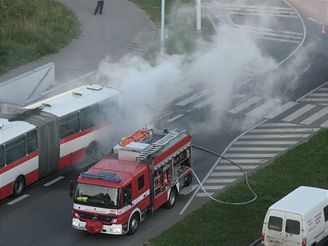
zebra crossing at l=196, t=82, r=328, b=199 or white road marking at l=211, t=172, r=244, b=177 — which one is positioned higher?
zebra crossing at l=196, t=82, r=328, b=199

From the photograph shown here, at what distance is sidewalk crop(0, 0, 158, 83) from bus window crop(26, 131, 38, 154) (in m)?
14.4

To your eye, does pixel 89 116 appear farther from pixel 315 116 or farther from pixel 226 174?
pixel 315 116

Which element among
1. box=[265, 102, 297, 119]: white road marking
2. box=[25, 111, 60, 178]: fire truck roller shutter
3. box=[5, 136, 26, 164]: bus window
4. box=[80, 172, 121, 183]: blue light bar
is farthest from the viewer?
box=[265, 102, 297, 119]: white road marking

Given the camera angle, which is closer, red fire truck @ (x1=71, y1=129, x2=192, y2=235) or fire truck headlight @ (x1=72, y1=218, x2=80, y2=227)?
red fire truck @ (x1=71, y1=129, x2=192, y2=235)

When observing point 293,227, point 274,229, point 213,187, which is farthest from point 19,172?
point 293,227

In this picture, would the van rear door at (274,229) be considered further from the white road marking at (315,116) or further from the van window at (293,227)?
the white road marking at (315,116)

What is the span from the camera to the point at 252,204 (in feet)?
118

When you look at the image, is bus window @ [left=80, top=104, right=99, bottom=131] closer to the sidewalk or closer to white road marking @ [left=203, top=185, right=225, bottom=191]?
white road marking @ [left=203, top=185, right=225, bottom=191]

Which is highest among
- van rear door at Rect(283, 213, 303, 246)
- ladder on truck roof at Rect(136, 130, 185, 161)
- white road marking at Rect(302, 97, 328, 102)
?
ladder on truck roof at Rect(136, 130, 185, 161)

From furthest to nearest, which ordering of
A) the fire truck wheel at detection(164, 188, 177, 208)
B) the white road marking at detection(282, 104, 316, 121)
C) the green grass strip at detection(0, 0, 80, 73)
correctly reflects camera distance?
the green grass strip at detection(0, 0, 80, 73) → the white road marking at detection(282, 104, 316, 121) → the fire truck wheel at detection(164, 188, 177, 208)

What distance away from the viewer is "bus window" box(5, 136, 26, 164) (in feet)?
123

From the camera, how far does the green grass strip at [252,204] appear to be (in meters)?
33.0

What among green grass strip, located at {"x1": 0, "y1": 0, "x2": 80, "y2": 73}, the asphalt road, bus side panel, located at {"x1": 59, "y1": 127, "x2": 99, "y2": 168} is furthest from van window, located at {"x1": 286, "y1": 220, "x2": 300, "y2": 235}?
green grass strip, located at {"x1": 0, "y1": 0, "x2": 80, "y2": 73}

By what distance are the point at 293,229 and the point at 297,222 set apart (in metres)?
0.30
